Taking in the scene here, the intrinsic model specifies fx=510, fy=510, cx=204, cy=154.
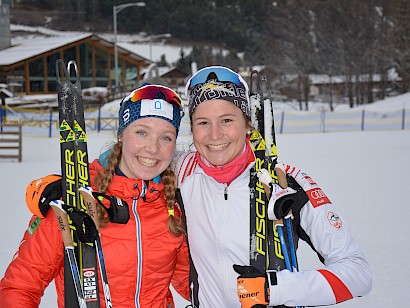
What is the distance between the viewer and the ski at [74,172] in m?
2.45

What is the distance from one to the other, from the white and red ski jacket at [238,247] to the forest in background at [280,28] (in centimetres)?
4215

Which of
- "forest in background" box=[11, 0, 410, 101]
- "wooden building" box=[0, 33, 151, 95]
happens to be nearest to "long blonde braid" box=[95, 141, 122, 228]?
"wooden building" box=[0, 33, 151, 95]

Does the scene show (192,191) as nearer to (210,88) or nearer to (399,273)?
(210,88)

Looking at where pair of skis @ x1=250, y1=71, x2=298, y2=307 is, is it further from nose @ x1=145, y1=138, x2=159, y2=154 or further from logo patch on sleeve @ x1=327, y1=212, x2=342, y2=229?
nose @ x1=145, y1=138, x2=159, y2=154

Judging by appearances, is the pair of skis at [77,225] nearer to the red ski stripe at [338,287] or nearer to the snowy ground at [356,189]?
the snowy ground at [356,189]

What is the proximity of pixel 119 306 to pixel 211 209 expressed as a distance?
0.66 metres

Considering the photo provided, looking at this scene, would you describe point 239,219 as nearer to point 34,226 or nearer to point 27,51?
point 34,226

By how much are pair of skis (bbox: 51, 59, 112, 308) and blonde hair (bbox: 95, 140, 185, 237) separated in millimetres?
57

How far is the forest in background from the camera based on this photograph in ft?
156

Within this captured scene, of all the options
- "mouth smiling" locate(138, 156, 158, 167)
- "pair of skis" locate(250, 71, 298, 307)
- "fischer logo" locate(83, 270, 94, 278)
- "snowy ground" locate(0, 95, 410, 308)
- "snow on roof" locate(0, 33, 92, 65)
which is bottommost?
"snowy ground" locate(0, 95, 410, 308)

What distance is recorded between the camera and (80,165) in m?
2.62

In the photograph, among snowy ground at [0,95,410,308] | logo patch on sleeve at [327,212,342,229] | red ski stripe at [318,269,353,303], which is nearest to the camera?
red ski stripe at [318,269,353,303]

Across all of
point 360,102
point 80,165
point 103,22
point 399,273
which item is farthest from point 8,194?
point 103,22

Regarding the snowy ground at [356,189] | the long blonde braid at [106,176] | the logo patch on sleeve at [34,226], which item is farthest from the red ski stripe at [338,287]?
the snowy ground at [356,189]
